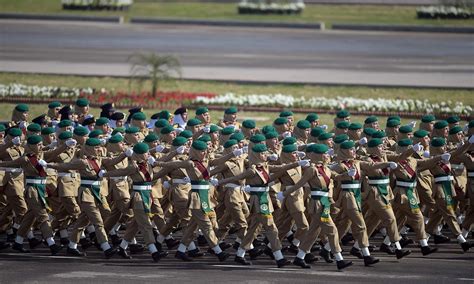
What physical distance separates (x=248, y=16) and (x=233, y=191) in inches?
1105

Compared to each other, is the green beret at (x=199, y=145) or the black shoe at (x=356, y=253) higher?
the green beret at (x=199, y=145)

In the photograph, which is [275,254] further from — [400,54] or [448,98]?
[400,54]

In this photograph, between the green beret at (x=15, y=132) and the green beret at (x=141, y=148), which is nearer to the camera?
the green beret at (x=141, y=148)

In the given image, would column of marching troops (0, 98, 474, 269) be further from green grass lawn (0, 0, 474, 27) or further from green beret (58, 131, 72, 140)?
green grass lawn (0, 0, 474, 27)

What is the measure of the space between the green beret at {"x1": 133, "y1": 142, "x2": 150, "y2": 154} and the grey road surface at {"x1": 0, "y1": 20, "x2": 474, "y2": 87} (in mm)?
15677

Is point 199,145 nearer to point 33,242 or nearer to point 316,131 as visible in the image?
point 316,131

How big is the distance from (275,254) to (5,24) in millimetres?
28326

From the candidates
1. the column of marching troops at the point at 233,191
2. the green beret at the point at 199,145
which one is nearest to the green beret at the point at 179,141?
the column of marching troops at the point at 233,191

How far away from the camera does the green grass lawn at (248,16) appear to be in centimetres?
4478

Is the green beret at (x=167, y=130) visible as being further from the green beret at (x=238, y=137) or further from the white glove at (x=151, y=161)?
the white glove at (x=151, y=161)

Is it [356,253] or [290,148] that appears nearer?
[290,148]

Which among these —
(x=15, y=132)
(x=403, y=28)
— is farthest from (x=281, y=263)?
(x=403, y=28)

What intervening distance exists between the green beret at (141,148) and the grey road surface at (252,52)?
51.4 ft

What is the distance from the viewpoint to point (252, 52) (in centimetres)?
3903
